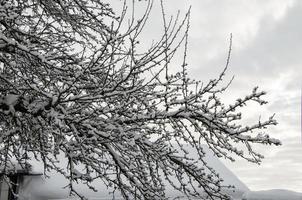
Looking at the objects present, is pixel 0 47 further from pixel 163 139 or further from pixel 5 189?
pixel 5 189

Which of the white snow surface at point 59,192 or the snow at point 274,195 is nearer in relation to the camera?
the white snow surface at point 59,192

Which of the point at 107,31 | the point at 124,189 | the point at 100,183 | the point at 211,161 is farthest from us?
the point at 211,161

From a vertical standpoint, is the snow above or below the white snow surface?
below

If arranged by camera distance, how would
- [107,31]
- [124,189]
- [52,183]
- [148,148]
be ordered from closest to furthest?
[148,148]
[124,189]
[107,31]
[52,183]

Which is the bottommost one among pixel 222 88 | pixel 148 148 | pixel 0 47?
pixel 148 148

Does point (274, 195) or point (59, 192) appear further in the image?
point (274, 195)

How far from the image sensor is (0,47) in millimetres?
4938

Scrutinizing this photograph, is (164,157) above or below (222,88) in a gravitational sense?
below

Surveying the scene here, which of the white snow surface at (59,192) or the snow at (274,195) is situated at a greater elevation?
the white snow surface at (59,192)

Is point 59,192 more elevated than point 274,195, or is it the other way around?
point 59,192

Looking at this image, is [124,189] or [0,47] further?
[124,189]

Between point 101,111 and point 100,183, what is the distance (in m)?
11.2

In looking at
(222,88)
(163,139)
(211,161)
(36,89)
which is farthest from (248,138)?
(211,161)

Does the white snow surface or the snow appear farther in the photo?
the snow
